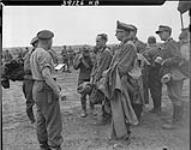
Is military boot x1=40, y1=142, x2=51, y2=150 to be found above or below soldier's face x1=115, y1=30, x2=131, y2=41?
below

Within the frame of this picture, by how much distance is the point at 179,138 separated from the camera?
184 cm

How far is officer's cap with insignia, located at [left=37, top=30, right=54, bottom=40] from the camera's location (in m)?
1.96

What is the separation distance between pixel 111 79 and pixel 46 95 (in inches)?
19.8

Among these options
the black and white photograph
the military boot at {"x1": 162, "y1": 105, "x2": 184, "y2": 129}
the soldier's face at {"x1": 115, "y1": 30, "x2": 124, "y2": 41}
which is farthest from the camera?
the soldier's face at {"x1": 115, "y1": 30, "x2": 124, "y2": 41}

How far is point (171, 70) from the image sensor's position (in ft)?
6.31

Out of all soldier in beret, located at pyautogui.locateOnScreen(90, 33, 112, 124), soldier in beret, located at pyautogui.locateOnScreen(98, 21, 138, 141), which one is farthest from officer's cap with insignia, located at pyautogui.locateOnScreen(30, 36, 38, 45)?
soldier in beret, located at pyautogui.locateOnScreen(98, 21, 138, 141)

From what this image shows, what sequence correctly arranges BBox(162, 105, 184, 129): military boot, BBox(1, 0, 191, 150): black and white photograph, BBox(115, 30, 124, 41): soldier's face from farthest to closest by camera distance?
BBox(115, 30, 124, 41): soldier's face < BBox(1, 0, 191, 150): black and white photograph < BBox(162, 105, 184, 129): military boot

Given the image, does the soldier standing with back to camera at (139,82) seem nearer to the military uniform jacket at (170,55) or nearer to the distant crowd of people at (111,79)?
the distant crowd of people at (111,79)

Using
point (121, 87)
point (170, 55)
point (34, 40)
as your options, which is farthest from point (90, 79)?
point (170, 55)

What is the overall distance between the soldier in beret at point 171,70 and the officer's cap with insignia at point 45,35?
761 mm

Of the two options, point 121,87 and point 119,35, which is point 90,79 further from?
point 119,35

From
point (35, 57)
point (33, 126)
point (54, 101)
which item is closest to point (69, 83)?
point (54, 101)

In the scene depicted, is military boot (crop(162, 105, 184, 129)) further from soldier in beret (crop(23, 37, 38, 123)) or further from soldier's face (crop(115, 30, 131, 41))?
soldier in beret (crop(23, 37, 38, 123))

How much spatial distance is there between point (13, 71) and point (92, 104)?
628 mm
